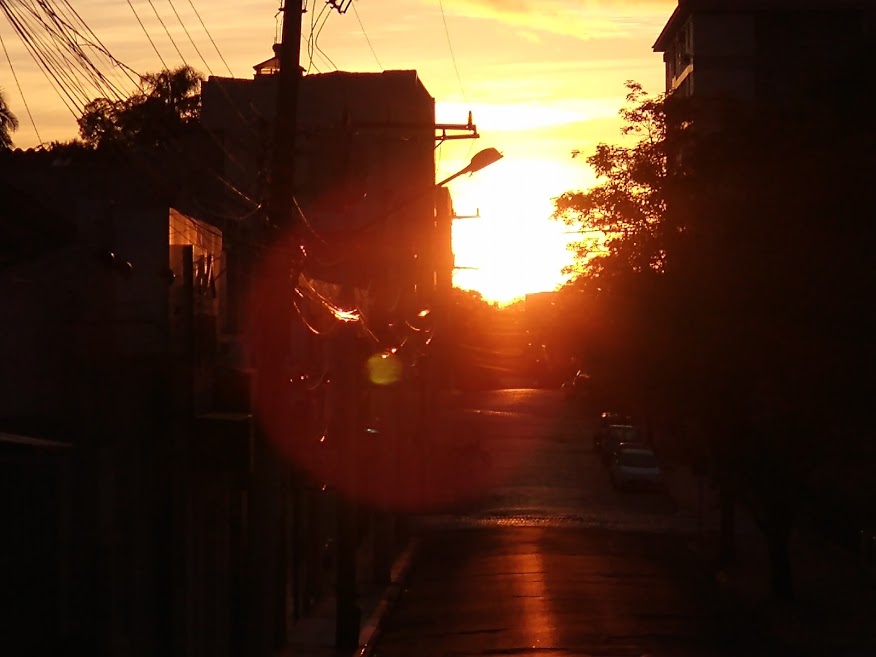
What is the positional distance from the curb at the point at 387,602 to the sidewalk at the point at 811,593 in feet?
22.2

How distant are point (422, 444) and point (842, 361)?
20.5 meters

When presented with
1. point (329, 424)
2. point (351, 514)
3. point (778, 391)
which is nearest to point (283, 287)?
point (351, 514)

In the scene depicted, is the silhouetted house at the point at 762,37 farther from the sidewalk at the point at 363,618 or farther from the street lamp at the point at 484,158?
the street lamp at the point at 484,158

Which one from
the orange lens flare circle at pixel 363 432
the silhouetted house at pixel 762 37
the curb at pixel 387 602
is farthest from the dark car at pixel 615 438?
the silhouetted house at pixel 762 37

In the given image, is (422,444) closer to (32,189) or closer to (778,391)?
(778,391)

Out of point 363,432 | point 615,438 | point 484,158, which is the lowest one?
point 615,438

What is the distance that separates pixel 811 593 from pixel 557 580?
514 centimetres

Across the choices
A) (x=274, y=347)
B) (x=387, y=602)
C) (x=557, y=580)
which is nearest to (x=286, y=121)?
(x=274, y=347)

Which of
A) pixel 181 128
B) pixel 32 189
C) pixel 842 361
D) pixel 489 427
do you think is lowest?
pixel 489 427

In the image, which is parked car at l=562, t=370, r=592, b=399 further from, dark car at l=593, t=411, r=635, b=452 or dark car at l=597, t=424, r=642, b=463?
dark car at l=597, t=424, r=642, b=463

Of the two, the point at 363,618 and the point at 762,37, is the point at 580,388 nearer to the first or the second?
the point at 762,37

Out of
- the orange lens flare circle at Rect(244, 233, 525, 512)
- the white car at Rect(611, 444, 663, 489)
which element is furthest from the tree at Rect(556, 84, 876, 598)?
the white car at Rect(611, 444, 663, 489)

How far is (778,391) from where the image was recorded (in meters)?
26.9

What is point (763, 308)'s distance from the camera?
27.2 meters
